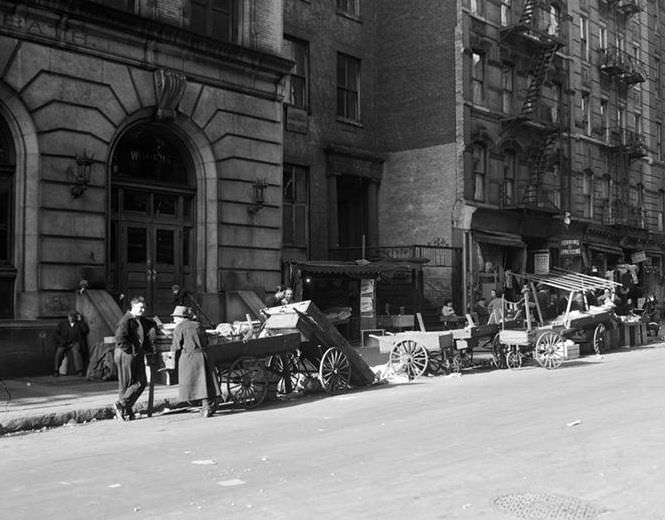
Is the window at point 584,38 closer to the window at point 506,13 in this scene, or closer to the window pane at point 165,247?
the window at point 506,13

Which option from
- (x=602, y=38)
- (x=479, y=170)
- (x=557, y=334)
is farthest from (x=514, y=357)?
(x=602, y=38)

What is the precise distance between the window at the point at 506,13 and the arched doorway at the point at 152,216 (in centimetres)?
1802

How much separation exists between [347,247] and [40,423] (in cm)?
1853

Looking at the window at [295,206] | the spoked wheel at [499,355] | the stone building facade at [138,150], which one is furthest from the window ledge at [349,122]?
the spoked wheel at [499,355]

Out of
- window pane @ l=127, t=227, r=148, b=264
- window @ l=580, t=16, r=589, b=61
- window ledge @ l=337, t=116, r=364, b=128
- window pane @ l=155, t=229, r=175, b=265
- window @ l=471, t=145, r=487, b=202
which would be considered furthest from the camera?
window @ l=580, t=16, r=589, b=61

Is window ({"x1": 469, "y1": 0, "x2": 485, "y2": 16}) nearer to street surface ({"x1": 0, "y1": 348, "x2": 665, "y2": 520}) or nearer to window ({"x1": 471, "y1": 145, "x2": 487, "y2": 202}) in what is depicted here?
window ({"x1": 471, "y1": 145, "x2": 487, "y2": 202})

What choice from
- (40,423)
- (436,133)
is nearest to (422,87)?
(436,133)

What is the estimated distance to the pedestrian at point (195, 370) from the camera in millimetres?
11766

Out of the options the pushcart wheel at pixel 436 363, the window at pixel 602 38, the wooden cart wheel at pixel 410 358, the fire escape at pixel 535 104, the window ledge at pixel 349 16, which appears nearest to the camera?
the wooden cart wheel at pixel 410 358

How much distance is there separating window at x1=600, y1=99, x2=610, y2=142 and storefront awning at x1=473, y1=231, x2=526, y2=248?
36.3 ft

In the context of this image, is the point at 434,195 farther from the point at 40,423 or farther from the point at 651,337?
the point at 40,423

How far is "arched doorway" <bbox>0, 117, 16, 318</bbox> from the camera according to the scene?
653 inches

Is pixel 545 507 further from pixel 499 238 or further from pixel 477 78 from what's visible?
pixel 477 78

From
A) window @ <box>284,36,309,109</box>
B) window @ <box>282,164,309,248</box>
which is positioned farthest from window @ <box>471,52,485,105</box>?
window @ <box>282,164,309,248</box>
